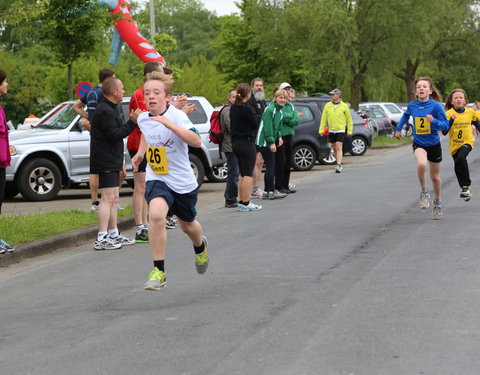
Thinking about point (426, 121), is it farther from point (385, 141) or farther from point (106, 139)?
point (385, 141)

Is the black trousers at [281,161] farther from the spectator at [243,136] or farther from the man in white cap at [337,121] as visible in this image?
the man in white cap at [337,121]

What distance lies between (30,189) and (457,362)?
41.2 ft

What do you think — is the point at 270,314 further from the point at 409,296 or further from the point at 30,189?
the point at 30,189

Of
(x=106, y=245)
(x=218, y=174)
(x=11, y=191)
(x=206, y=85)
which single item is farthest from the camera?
(x=206, y=85)

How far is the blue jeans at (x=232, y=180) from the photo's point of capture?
48.8 feet

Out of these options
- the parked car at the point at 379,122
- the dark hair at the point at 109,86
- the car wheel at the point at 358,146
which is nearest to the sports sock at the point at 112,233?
the dark hair at the point at 109,86

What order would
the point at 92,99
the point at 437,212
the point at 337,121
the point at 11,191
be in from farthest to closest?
the point at 337,121 < the point at 11,191 < the point at 92,99 < the point at 437,212

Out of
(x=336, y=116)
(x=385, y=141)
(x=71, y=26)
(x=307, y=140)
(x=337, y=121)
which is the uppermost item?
(x=71, y=26)

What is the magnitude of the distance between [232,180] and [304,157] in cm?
833

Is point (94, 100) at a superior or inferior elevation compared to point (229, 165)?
superior

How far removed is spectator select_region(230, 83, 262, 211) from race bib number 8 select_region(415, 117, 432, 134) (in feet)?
8.89

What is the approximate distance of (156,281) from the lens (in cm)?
741

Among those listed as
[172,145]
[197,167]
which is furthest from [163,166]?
[197,167]

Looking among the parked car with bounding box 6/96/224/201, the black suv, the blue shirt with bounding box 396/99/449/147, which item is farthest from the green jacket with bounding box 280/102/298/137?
the black suv
